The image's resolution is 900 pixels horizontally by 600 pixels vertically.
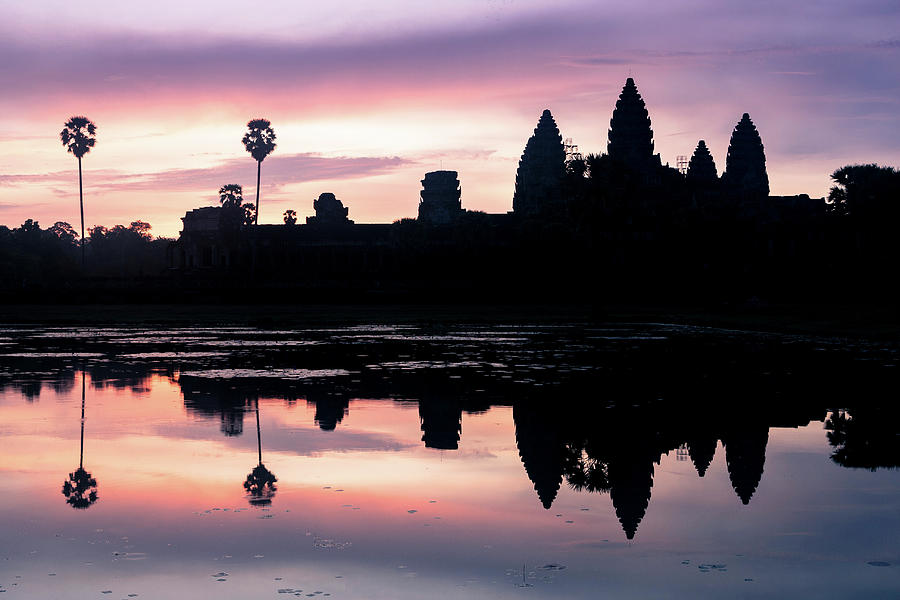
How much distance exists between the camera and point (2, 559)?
8.55 metres

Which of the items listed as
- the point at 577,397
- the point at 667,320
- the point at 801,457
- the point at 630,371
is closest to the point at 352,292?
the point at 667,320

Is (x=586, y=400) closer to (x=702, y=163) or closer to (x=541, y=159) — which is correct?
(x=702, y=163)

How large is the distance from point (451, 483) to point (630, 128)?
419ft

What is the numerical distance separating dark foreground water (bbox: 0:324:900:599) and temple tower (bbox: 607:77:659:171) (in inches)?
4385

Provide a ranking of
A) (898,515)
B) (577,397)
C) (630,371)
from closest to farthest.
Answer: (898,515) < (577,397) < (630,371)

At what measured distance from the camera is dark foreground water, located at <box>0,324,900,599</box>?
8.18 meters

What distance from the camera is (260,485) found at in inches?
462

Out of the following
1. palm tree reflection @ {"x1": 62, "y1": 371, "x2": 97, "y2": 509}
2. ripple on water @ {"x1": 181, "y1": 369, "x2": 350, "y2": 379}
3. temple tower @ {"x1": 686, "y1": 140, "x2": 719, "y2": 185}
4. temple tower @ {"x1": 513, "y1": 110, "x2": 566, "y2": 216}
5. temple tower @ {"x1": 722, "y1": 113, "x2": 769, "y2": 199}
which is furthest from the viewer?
temple tower @ {"x1": 513, "y1": 110, "x2": 566, "y2": 216}

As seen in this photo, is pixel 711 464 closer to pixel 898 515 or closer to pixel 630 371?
pixel 898 515

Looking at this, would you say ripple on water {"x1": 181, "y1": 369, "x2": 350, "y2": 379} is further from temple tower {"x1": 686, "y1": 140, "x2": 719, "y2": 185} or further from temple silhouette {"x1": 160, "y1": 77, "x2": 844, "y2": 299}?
temple tower {"x1": 686, "y1": 140, "x2": 719, "y2": 185}

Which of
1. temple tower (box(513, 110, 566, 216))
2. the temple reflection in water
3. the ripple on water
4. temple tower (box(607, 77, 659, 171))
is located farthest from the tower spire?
the ripple on water

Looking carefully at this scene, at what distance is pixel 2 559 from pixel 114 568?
972 mm

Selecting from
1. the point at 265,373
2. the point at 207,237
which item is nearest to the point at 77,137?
the point at 207,237

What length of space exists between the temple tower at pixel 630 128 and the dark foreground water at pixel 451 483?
365 ft
